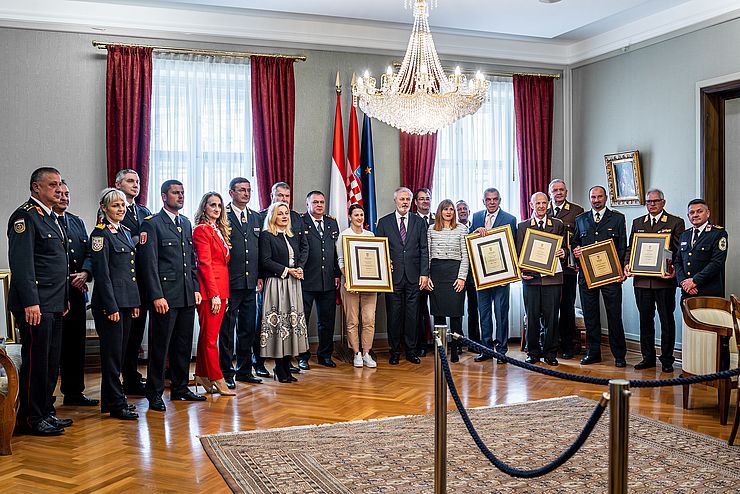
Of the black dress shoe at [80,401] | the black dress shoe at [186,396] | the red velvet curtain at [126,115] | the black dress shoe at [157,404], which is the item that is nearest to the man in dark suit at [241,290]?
the black dress shoe at [186,396]

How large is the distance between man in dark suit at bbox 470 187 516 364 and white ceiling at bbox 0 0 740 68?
1833 millimetres

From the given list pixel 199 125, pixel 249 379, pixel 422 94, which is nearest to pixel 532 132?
pixel 422 94

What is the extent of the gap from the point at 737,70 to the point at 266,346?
490 centimetres

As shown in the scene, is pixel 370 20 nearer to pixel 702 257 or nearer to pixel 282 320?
pixel 282 320

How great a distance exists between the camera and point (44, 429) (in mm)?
4738

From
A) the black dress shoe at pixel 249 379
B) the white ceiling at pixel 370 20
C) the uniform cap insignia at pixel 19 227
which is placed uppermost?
the white ceiling at pixel 370 20

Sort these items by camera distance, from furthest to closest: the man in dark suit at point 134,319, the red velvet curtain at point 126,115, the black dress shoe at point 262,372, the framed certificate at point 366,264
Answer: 1. the red velvet curtain at point 126,115
2. the framed certificate at point 366,264
3. the black dress shoe at point 262,372
4. the man in dark suit at point 134,319

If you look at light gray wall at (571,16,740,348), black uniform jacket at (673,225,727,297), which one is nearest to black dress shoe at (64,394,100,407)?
black uniform jacket at (673,225,727,297)

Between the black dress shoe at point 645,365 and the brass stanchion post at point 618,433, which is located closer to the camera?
the brass stanchion post at point 618,433

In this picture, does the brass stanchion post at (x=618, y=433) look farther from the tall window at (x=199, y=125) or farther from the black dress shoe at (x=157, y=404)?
the tall window at (x=199, y=125)

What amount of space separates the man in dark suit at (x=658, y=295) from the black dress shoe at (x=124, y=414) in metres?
4.46

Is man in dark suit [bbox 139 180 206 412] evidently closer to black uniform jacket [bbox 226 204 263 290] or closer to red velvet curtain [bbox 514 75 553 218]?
black uniform jacket [bbox 226 204 263 290]

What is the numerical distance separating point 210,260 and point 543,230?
329 centimetres

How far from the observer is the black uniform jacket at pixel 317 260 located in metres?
6.99
